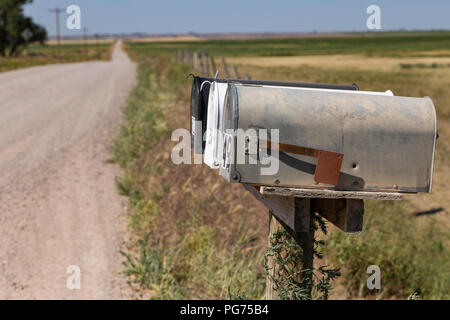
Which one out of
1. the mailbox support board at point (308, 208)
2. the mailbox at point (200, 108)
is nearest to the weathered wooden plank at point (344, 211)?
the mailbox support board at point (308, 208)

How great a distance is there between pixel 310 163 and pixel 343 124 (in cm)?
20

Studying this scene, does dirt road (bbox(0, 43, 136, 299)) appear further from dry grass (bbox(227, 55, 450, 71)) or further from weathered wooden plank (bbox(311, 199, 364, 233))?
dry grass (bbox(227, 55, 450, 71))

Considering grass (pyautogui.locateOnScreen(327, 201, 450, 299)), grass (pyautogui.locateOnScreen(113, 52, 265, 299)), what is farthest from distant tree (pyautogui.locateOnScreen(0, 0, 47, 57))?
grass (pyautogui.locateOnScreen(327, 201, 450, 299))

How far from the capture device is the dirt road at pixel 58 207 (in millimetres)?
4547

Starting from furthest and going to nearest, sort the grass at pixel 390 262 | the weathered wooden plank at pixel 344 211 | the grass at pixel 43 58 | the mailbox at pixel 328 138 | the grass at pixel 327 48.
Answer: the grass at pixel 327 48 → the grass at pixel 43 58 → the grass at pixel 390 262 → the weathered wooden plank at pixel 344 211 → the mailbox at pixel 328 138

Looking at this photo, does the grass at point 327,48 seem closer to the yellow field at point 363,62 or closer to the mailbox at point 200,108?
the yellow field at point 363,62

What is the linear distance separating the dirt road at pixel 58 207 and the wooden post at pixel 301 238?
2084mm

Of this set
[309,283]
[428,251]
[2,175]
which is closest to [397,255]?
[428,251]

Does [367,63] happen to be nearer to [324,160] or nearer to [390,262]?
[390,262]

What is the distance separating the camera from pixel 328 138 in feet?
6.88

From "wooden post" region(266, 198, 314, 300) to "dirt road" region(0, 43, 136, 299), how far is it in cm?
208

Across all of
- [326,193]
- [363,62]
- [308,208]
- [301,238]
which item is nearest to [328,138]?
[326,193]
